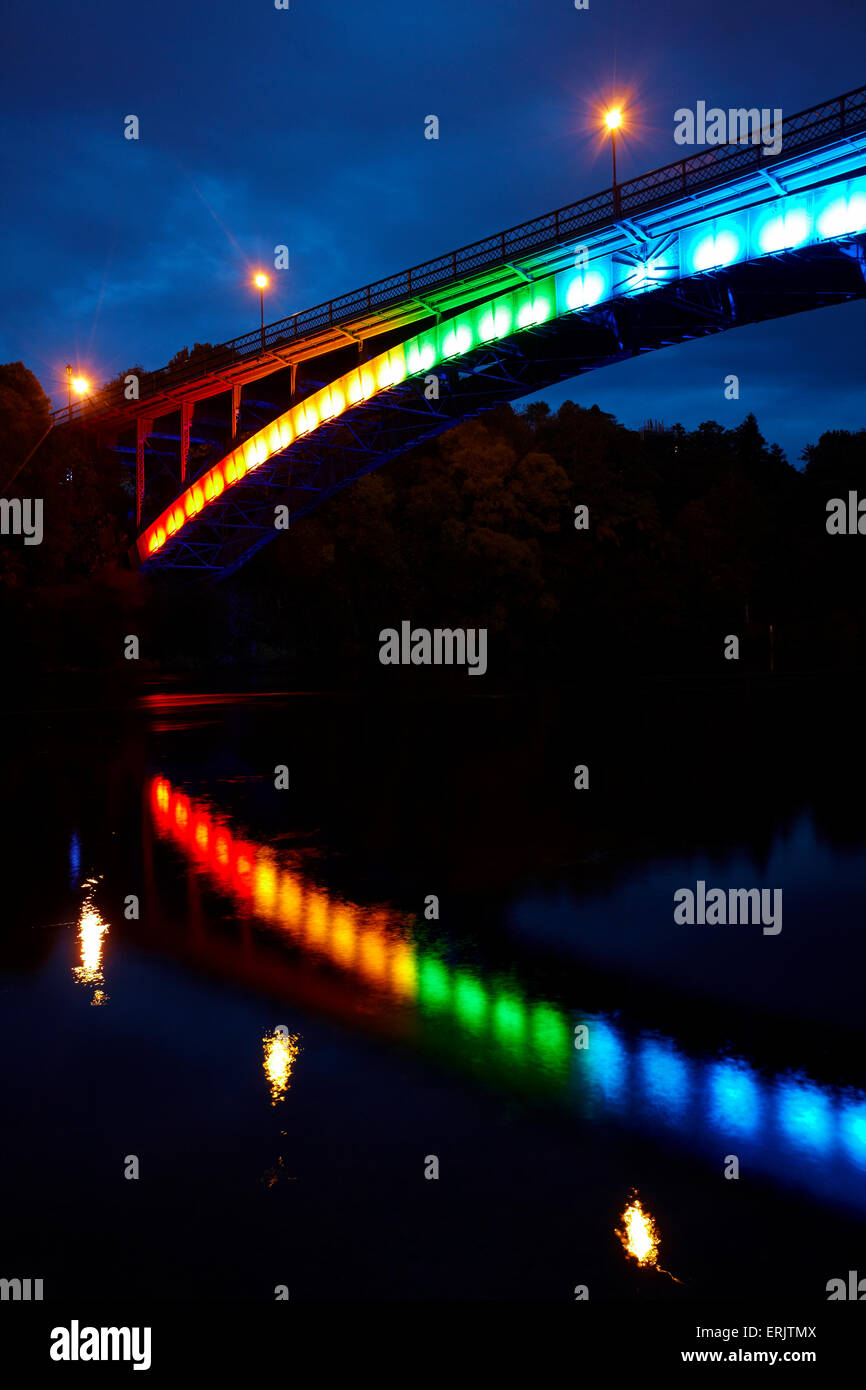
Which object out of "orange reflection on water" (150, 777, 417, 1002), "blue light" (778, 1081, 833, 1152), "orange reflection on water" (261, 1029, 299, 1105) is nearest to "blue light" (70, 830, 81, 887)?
"orange reflection on water" (150, 777, 417, 1002)

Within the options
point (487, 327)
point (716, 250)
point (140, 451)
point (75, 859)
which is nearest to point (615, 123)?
point (716, 250)

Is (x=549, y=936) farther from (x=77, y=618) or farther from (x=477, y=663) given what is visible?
(x=477, y=663)

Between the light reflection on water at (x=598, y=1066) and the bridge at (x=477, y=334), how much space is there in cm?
2452

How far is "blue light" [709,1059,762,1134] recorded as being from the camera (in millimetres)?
5062

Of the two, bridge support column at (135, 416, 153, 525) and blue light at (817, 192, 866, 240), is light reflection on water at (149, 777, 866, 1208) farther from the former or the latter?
bridge support column at (135, 416, 153, 525)

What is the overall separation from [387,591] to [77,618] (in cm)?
1916

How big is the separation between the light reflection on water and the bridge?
24521mm

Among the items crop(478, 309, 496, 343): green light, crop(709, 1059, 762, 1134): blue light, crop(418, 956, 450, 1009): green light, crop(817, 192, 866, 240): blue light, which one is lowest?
crop(709, 1059, 762, 1134): blue light

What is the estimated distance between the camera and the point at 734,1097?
17.5 ft

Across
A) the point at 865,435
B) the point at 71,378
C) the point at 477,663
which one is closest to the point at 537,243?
the point at 477,663

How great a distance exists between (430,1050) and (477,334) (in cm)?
3401

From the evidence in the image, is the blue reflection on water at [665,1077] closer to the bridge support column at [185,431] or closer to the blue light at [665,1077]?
the blue light at [665,1077]

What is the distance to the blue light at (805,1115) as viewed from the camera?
16.0 ft

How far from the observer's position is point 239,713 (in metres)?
29.9
